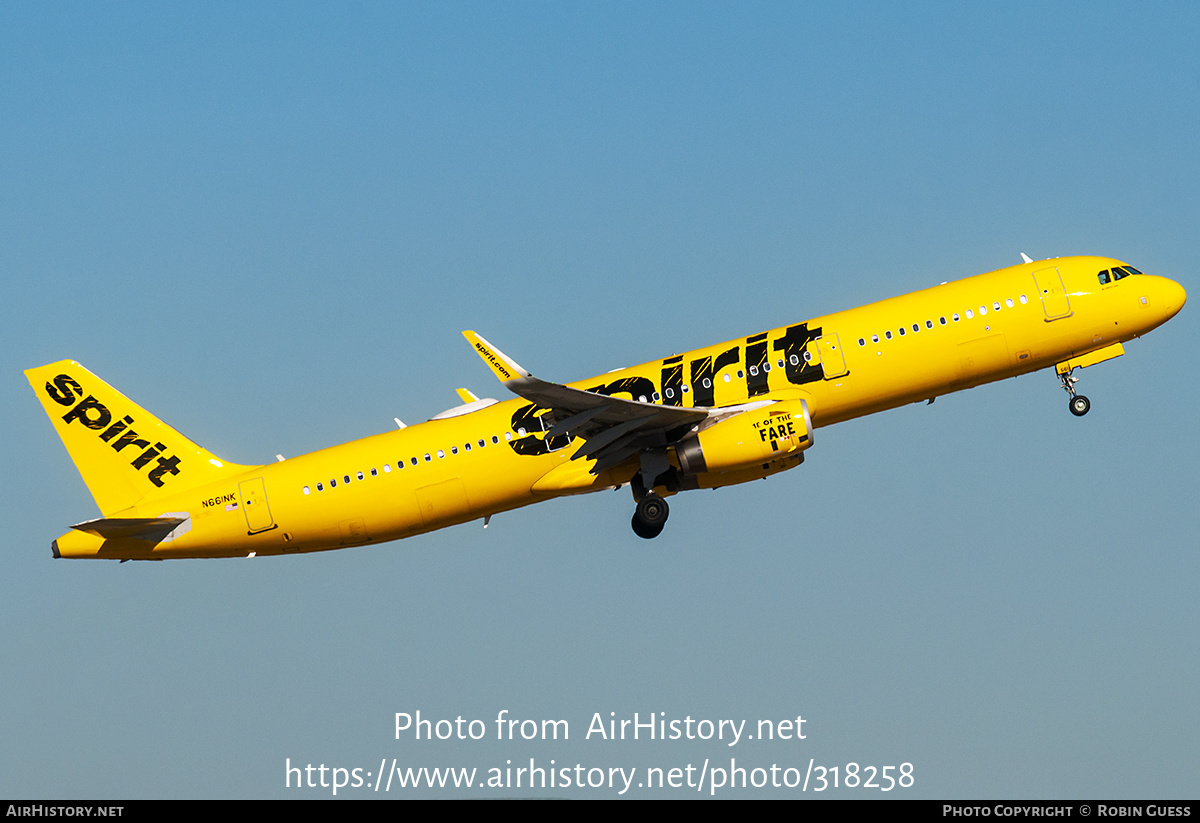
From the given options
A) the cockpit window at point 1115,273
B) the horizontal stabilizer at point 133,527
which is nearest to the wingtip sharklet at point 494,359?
the horizontal stabilizer at point 133,527

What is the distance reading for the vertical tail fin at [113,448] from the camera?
50594mm

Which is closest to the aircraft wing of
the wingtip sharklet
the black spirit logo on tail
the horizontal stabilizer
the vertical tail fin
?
the wingtip sharklet

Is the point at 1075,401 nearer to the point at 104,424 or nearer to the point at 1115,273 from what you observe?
the point at 1115,273

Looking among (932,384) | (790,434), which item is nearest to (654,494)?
(790,434)

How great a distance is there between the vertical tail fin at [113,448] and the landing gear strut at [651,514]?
45.1 ft

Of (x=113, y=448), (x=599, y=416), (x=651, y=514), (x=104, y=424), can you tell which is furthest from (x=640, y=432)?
(x=104, y=424)

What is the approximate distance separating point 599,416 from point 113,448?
1751 cm

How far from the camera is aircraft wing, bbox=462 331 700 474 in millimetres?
42625

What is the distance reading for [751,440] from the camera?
45.9 metres

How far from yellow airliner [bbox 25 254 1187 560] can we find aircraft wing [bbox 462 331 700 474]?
80mm

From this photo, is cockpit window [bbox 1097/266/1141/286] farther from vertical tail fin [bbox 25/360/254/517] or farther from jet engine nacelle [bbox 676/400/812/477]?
vertical tail fin [bbox 25/360/254/517]

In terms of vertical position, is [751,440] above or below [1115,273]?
below

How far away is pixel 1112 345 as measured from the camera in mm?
48875

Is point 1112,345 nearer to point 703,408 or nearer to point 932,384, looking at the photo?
point 932,384
